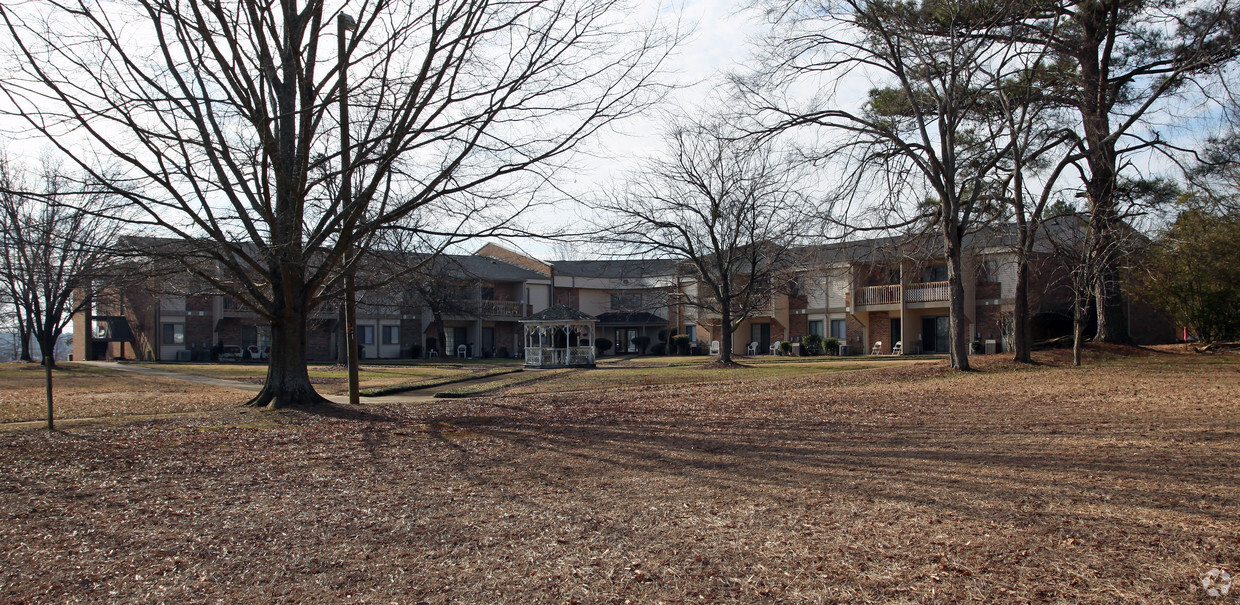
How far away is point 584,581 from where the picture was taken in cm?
457

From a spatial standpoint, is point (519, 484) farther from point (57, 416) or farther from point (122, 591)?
point (57, 416)

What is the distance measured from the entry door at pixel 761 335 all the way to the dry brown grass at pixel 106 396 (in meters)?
31.7

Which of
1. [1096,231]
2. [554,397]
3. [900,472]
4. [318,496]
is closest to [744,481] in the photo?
[900,472]

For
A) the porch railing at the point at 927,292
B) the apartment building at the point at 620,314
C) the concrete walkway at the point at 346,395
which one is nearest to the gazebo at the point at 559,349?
the apartment building at the point at 620,314

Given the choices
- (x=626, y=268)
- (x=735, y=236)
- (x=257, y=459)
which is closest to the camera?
(x=257, y=459)

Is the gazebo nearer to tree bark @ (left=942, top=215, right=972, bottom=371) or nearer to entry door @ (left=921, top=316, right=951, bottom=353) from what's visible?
tree bark @ (left=942, top=215, right=972, bottom=371)

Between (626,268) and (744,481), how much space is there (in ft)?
84.6

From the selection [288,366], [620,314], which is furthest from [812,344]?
[288,366]

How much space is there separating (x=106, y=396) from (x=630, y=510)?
16.7 metres

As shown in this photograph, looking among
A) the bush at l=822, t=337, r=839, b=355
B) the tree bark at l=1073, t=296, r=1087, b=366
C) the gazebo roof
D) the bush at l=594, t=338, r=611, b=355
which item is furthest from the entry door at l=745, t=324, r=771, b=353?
the tree bark at l=1073, t=296, r=1087, b=366

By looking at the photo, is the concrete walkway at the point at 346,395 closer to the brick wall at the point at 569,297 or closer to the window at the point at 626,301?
the window at the point at 626,301

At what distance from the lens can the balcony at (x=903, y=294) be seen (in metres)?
38.9

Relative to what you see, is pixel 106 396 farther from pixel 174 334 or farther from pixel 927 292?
pixel 927 292

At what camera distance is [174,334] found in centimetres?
4356
